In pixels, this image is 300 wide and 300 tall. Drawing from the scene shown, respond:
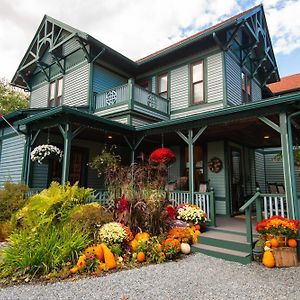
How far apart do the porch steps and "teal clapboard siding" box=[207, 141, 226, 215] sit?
2861mm

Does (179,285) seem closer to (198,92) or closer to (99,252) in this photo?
(99,252)

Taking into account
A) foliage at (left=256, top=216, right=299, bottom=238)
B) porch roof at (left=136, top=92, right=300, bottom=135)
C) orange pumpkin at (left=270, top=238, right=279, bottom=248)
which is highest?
porch roof at (left=136, top=92, right=300, bottom=135)

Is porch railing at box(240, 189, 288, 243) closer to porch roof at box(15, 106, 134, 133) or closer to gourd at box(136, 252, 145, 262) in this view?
gourd at box(136, 252, 145, 262)

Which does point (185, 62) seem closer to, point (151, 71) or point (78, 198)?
point (151, 71)

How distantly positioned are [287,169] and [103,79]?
8.58m

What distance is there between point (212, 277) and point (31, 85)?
14.4 m

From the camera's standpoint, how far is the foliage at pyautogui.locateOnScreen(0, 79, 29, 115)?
25.9 meters

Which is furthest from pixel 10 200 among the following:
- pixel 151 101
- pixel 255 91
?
pixel 255 91

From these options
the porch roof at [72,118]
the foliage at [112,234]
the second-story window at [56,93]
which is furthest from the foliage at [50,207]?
the second-story window at [56,93]

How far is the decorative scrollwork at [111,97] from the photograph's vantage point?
9742 millimetres

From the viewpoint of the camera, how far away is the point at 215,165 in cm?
887

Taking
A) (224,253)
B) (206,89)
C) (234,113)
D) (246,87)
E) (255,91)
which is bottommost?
(224,253)

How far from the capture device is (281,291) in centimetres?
329

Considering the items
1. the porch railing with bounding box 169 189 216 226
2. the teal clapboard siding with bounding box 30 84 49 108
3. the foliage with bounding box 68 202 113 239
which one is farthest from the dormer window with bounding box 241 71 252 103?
the teal clapboard siding with bounding box 30 84 49 108
